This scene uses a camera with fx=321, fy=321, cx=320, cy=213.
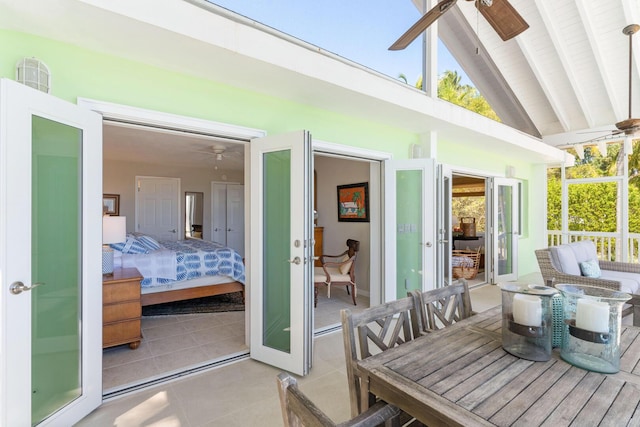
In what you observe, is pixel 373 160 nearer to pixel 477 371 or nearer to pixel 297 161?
pixel 297 161

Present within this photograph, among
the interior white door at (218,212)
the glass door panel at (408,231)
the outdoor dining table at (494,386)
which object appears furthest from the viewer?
the interior white door at (218,212)

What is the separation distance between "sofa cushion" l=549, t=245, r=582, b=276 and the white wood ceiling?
10.2 feet

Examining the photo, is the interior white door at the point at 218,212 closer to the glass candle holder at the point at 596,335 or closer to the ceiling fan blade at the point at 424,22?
the ceiling fan blade at the point at 424,22

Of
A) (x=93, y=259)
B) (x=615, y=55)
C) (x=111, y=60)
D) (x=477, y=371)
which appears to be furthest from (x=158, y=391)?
(x=615, y=55)

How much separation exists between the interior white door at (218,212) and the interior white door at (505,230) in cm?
612

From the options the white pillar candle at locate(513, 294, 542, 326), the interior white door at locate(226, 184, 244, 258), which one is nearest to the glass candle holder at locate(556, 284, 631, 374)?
the white pillar candle at locate(513, 294, 542, 326)

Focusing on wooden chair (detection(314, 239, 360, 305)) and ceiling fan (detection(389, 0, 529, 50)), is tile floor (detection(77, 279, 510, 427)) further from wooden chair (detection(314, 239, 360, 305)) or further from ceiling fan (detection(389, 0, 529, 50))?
ceiling fan (detection(389, 0, 529, 50))

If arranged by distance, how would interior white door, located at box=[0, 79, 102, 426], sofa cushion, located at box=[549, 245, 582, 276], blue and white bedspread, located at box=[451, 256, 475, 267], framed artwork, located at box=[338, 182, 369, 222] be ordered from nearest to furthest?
1. interior white door, located at box=[0, 79, 102, 426]
2. sofa cushion, located at box=[549, 245, 582, 276]
3. framed artwork, located at box=[338, 182, 369, 222]
4. blue and white bedspread, located at box=[451, 256, 475, 267]

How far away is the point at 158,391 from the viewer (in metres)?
2.42

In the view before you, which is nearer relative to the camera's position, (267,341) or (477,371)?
(477,371)

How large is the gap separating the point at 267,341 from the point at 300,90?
2304 mm

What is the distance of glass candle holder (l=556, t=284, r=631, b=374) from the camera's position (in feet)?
4.09

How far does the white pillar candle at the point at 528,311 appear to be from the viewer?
4.46 ft

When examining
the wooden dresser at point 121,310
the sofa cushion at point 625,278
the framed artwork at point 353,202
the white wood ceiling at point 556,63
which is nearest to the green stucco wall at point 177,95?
the framed artwork at point 353,202
